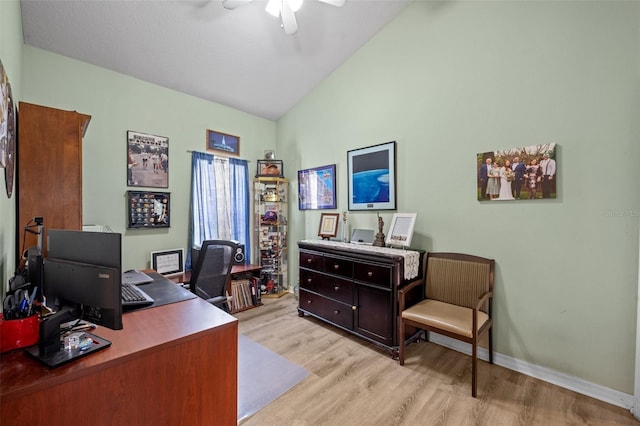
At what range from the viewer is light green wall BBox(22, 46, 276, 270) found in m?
2.70

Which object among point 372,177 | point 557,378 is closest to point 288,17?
point 372,177

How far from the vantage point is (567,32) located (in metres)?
2.00

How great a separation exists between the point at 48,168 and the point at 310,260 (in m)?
2.43

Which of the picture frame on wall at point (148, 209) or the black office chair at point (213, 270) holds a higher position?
the picture frame on wall at point (148, 209)

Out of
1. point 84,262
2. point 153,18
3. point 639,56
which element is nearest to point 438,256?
→ point 639,56

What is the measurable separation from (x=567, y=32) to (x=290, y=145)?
3.31 meters

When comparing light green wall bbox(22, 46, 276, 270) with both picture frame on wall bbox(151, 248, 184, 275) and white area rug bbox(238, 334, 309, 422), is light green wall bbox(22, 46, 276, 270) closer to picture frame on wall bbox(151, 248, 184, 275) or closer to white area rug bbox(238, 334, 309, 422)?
picture frame on wall bbox(151, 248, 184, 275)

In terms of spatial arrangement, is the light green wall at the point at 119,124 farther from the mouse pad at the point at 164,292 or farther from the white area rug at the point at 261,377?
the white area rug at the point at 261,377

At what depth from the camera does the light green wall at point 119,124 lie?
8.85ft

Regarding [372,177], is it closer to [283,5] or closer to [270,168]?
[270,168]

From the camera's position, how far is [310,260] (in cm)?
326

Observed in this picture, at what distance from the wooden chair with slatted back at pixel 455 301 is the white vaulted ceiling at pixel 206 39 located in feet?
8.61

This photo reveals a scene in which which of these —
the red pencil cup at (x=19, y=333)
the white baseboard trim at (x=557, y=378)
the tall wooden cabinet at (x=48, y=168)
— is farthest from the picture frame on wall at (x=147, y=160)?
the white baseboard trim at (x=557, y=378)

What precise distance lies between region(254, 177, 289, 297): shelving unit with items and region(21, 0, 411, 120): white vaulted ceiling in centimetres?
138
